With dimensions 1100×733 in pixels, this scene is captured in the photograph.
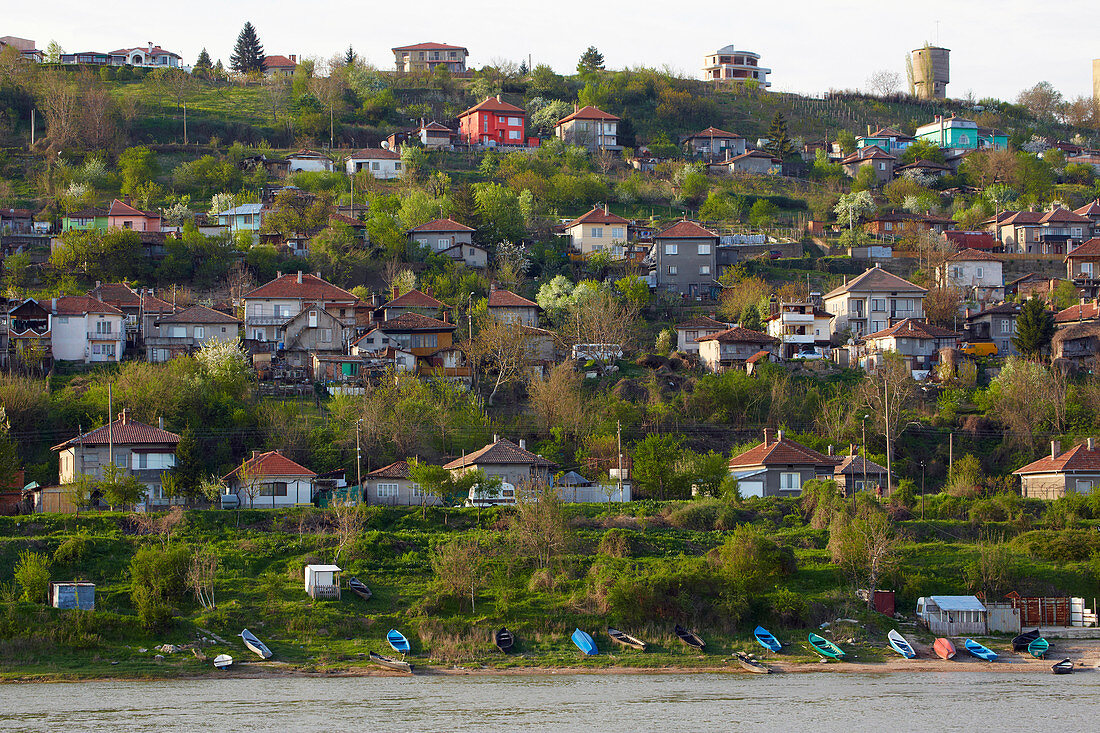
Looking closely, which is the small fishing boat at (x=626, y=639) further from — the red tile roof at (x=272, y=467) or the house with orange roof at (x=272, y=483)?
the red tile roof at (x=272, y=467)

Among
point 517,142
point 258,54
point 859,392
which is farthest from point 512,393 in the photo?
point 258,54

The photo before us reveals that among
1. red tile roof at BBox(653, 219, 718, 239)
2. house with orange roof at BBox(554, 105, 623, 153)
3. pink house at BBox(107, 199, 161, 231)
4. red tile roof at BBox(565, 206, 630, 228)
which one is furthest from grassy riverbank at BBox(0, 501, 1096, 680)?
house with orange roof at BBox(554, 105, 623, 153)

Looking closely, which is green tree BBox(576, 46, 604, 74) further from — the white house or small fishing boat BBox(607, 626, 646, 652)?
small fishing boat BBox(607, 626, 646, 652)

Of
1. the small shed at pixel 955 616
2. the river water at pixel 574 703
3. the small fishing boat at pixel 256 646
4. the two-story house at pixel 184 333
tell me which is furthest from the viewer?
the two-story house at pixel 184 333

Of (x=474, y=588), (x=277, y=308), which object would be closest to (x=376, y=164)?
(x=277, y=308)

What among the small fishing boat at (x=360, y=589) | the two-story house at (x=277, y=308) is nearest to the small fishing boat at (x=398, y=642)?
the small fishing boat at (x=360, y=589)

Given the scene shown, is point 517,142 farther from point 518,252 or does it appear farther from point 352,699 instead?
point 352,699

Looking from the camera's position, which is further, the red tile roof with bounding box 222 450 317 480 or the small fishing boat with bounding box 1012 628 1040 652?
the red tile roof with bounding box 222 450 317 480

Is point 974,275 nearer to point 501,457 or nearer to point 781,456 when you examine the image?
point 781,456
